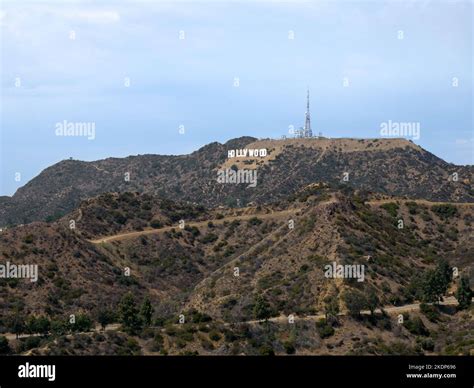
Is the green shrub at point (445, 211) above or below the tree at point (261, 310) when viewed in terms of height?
above

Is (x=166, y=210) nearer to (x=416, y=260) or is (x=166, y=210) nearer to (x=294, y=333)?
(x=416, y=260)

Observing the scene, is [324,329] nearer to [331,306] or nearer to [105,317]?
[331,306]

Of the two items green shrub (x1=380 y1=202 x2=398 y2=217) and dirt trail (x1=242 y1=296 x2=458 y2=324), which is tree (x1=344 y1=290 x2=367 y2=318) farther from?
green shrub (x1=380 y1=202 x2=398 y2=217)

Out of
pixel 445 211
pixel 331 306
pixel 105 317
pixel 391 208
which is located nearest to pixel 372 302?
pixel 331 306

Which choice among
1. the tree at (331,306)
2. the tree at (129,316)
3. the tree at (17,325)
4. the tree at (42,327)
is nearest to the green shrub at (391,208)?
the tree at (331,306)

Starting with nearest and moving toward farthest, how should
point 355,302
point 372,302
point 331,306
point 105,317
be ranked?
1. point 355,302
2. point 372,302
3. point 331,306
4. point 105,317

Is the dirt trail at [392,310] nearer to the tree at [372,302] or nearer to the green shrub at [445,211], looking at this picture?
the tree at [372,302]

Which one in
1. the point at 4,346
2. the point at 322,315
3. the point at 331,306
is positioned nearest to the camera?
the point at 4,346

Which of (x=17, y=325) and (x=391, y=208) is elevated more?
(x=391, y=208)

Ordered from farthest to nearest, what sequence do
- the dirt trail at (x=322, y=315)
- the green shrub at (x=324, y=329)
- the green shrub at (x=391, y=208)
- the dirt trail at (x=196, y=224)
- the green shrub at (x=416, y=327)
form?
the dirt trail at (x=196, y=224)
the green shrub at (x=391, y=208)
the green shrub at (x=416, y=327)
the dirt trail at (x=322, y=315)
the green shrub at (x=324, y=329)

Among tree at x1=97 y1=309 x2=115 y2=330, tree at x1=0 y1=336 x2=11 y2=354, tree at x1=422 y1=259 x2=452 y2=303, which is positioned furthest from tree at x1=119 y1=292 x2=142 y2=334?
tree at x1=422 y1=259 x2=452 y2=303
